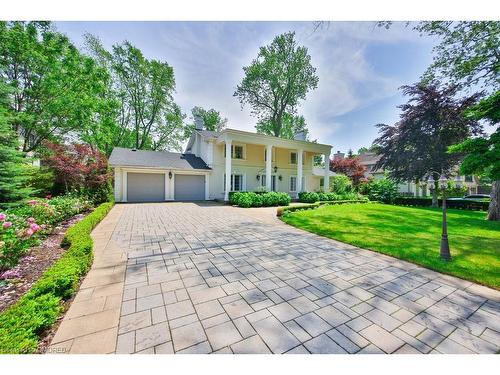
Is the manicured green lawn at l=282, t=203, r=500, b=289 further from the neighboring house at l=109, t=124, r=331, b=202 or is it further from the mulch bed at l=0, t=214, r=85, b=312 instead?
the neighboring house at l=109, t=124, r=331, b=202

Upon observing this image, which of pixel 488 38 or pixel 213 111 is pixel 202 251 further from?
pixel 213 111

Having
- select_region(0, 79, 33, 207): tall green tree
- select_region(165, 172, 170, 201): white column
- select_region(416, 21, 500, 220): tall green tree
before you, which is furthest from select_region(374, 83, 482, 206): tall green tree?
select_region(0, 79, 33, 207): tall green tree

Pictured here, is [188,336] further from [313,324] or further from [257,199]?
[257,199]

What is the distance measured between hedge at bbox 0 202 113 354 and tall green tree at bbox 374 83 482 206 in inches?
787

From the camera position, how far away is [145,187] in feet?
48.8

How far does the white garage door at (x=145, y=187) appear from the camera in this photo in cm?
1443

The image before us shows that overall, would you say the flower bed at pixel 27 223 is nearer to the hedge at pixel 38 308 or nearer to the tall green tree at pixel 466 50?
the hedge at pixel 38 308

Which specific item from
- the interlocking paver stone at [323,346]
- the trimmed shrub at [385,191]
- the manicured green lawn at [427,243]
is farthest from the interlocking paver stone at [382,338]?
the trimmed shrub at [385,191]

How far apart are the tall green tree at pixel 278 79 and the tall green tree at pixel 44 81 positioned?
16.0 m

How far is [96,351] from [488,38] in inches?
649

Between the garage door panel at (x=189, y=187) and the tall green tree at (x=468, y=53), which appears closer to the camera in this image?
the tall green tree at (x=468, y=53)

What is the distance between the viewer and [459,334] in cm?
213

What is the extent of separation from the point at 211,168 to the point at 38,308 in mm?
14872

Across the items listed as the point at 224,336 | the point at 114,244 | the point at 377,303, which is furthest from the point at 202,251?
the point at 377,303
